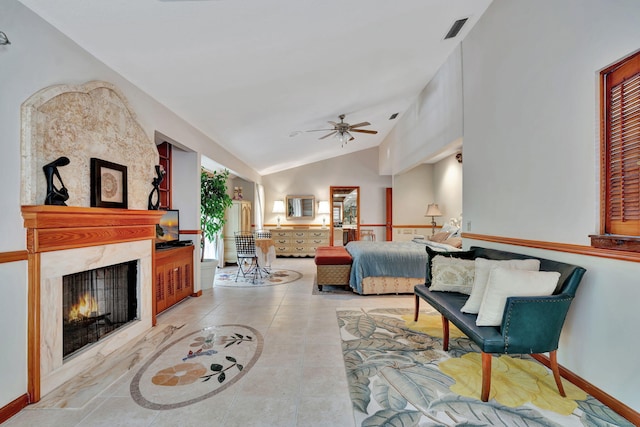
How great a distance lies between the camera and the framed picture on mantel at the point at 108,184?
2.21 m

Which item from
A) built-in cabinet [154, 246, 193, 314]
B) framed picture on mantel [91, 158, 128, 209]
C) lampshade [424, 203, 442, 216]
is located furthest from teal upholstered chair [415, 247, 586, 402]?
lampshade [424, 203, 442, 216]

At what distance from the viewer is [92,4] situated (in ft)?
5.58

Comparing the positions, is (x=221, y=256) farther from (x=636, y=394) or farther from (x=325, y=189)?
(x=636, y=394)

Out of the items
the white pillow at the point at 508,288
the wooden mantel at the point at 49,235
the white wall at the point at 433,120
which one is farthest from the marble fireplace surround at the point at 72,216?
the white wall at the point at 433,120

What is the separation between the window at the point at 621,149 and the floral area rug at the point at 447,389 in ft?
3.43

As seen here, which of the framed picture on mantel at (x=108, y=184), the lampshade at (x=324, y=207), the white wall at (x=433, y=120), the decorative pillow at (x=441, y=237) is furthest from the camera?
the lampshade at (x=324, y=207)

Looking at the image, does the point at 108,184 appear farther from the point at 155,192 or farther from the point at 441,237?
the point at 441,237

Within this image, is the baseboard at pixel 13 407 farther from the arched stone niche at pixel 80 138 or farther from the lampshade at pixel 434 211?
the lampshade at pixel 434 211

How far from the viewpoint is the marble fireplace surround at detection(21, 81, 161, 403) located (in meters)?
1.72

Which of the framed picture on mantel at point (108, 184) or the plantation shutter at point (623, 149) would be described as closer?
the plantation shutter at point (623, 149)

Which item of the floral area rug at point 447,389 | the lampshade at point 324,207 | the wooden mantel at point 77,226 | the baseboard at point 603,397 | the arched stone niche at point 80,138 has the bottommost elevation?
the floral area rug at point 447,389

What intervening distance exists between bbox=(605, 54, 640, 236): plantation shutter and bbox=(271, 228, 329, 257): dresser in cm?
633

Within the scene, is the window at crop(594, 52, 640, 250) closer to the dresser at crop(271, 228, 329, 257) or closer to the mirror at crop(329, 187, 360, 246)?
the dresser at crop(271, 228, 329, 257)

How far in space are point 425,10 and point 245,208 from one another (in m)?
5.41
